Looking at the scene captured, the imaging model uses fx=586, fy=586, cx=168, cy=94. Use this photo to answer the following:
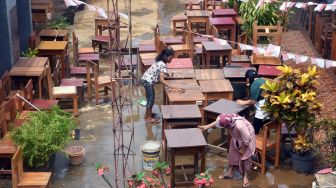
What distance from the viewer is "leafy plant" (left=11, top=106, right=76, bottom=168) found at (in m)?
9.47

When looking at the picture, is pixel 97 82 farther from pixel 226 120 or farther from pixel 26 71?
pixel 226 120

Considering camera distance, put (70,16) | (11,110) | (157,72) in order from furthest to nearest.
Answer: (70,16), (157,72), (11,110)

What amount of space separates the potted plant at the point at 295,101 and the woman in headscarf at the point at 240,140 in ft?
1.93

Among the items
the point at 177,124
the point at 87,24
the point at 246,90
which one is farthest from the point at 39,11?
the point at 177,124

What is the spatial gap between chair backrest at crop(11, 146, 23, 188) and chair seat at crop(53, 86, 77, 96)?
3.66 metres

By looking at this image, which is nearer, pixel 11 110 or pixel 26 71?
pixel 11 110

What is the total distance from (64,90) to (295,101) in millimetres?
5158

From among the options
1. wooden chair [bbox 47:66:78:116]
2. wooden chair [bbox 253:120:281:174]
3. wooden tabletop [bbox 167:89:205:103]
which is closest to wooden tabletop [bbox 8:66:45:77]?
wooden chair [bbox 47:66:78:116]

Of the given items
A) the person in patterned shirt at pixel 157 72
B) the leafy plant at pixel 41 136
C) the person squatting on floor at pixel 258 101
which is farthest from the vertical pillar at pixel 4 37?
the person squatting on floor at pixel 258 101

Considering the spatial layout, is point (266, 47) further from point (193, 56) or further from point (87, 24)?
point (87, 24)

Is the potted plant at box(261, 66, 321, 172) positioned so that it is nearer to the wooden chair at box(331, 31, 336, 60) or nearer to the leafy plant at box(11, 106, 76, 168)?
the leafy plant at box(11, 106, 76, 168)

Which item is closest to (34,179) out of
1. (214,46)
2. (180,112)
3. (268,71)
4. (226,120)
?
(180,112)

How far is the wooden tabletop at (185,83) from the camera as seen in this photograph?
1175cm

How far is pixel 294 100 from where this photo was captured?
9.72 meters
